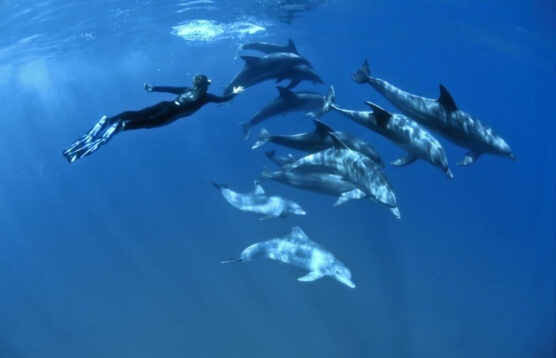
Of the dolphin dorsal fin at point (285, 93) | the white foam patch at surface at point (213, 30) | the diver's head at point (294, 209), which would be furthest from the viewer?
the white foam patch at surface at point (213, 30)

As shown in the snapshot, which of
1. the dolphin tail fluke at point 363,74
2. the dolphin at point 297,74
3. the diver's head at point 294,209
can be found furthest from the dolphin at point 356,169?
the dolphin at point 297,74

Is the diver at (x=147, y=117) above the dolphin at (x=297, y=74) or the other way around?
above

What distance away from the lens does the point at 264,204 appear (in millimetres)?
10156

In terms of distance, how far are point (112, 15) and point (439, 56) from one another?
39906 mm

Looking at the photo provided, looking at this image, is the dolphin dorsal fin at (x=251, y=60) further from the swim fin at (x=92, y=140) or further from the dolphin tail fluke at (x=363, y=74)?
the swim fin at (x=92, y=140)

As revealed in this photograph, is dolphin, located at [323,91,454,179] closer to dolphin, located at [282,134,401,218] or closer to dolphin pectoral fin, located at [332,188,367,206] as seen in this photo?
dolphin, located at [282,134,401,218]

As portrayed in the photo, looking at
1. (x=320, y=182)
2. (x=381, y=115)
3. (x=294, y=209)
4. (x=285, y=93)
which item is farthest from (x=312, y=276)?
(x=285, y=93)

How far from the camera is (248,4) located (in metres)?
23.4

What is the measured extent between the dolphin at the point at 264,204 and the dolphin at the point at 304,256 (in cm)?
53

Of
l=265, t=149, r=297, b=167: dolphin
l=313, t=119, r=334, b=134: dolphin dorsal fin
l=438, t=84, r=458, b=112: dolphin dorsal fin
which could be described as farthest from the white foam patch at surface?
l=438, t=84, r=458, b=112: dolphin dorsal fin

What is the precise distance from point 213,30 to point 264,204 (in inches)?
974

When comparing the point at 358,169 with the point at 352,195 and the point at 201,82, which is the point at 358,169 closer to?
the point at 352,195

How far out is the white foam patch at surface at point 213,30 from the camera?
94.0 ft

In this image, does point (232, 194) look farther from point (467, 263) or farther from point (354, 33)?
point (354, 33)
